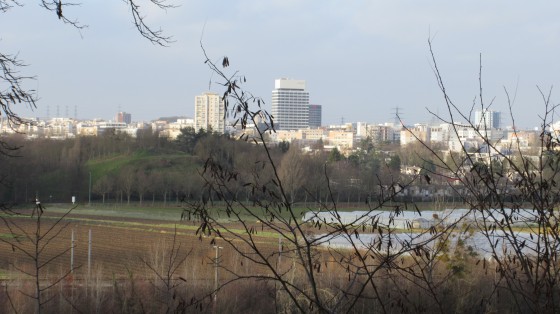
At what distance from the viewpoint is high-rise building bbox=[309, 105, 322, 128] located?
173 meters

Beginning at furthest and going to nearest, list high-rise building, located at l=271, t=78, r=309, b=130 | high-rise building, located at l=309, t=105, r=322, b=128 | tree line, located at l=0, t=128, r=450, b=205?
high-rise building, located at l=309, t=105, r=322, b=128
high-rise building, located at l=271, t=78, r=309, b=130
tree line, located at l=0, t=128, r=450, b=205

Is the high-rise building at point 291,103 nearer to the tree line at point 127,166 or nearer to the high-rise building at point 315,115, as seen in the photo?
the high-rise building at point 315,115

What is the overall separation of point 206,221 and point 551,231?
1.30m

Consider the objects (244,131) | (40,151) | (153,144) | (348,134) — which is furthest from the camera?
(348,134)

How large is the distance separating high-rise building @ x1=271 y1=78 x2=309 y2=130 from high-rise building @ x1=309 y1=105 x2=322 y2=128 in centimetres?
1079

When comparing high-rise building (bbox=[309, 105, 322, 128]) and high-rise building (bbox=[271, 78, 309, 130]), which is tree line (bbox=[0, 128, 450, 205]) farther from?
high-rise building (bbox=[309, 105, 322, 128])

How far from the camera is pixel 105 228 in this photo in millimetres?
34125

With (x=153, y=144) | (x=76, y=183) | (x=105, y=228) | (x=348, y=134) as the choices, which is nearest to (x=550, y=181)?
(x=105, y=228)

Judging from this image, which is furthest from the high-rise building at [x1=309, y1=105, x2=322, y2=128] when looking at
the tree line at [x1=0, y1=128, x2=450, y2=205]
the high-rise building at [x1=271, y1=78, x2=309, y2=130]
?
the tree line at [x1=0, y1=128, x2=450, y2=205]

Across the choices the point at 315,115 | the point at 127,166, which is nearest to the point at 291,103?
the point at 315,115

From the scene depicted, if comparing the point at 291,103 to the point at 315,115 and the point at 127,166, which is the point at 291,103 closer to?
the point at 315,115

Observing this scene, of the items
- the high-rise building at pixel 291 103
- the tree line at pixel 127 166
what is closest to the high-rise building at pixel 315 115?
the high-rise building at pixel 291 103

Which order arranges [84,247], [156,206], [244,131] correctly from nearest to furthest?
1. [244,131]
2. [84,247]
3. [156,206]

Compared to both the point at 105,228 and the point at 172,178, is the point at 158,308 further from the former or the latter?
the point at 172,178
